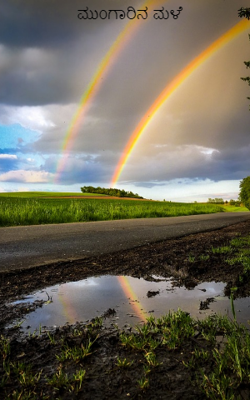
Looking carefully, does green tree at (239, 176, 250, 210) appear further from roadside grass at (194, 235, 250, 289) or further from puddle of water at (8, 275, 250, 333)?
puddle of water at (8, 275, 250, 333)

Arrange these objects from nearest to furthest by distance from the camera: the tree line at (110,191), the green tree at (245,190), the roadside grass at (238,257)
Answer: the roadside grass at (238,257), the green tree at (245,190), the tree line at (110,191)

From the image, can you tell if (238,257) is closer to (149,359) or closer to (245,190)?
(149,359)

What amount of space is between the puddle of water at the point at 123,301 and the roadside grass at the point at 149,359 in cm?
28

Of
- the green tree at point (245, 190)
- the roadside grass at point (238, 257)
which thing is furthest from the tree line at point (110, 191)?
the roadside grass at point (238, 257)

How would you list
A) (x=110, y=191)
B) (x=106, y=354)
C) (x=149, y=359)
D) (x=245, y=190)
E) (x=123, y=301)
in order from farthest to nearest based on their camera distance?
1. (x=110, y=191)
2. (x=245, y=190)
3. (x=123, y=301)
4. (x=106, y=354)
5. (x=149, y=359)

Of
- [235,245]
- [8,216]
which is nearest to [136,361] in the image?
[235,245]

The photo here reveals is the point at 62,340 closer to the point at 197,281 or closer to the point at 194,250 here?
the point at 197,281

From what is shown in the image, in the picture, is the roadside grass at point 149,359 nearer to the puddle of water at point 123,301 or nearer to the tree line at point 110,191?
the puddle of water at point 123,301

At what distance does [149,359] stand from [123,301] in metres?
1.29

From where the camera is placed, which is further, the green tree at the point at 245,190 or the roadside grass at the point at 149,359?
the green tree at the point at 245,190

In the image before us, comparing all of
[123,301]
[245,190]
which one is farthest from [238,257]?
[245,190]

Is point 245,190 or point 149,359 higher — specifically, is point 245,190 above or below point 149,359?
above

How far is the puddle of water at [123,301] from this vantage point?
9.48ft

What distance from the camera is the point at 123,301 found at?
3.36 meters
